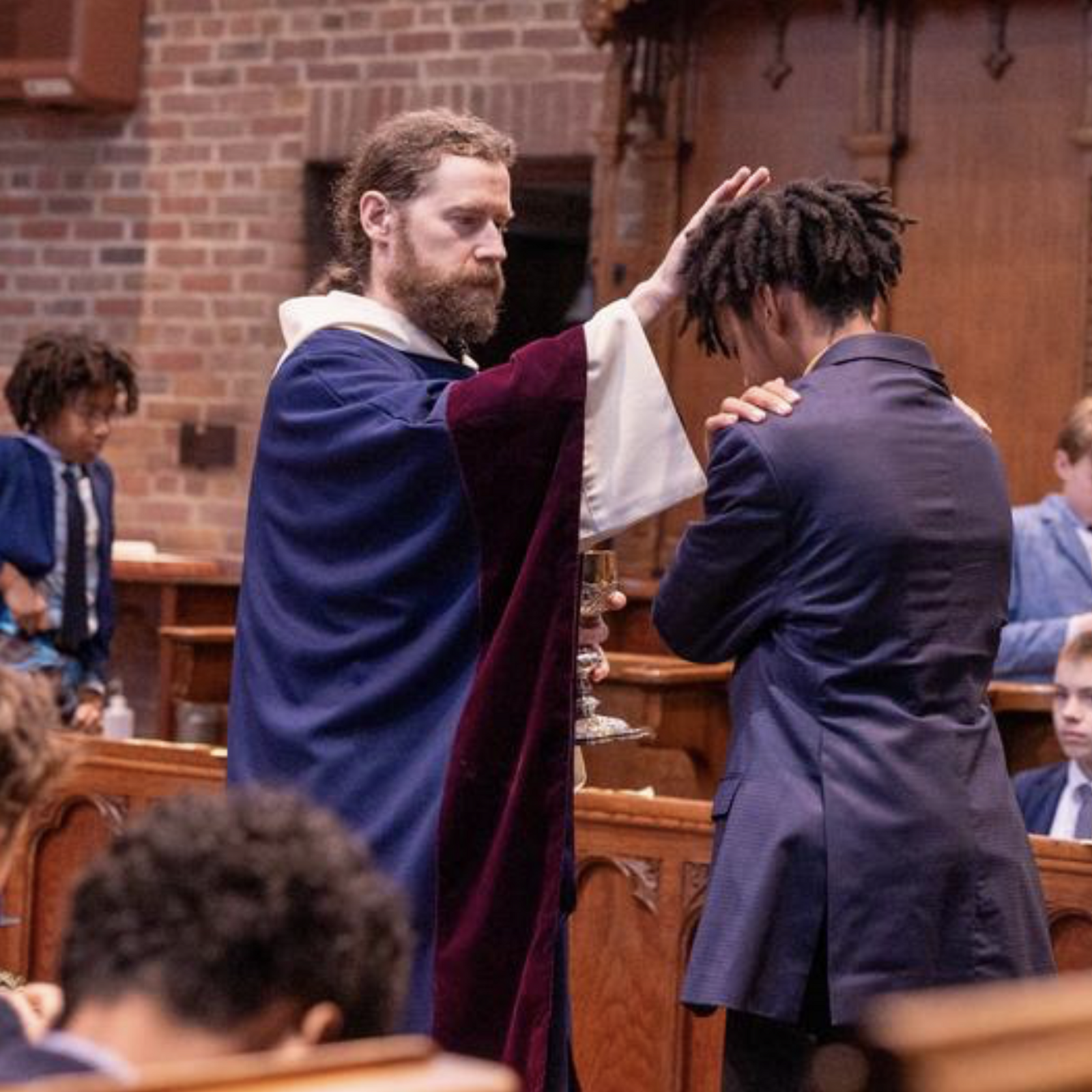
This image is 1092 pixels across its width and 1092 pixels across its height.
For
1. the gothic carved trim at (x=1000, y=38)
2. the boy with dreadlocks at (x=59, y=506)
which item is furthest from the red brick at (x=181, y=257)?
the gothic carved trim at (x=1000, y=38)

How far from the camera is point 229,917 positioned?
5.30 ft

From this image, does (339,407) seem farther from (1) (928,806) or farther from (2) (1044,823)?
(2) (1044,823)

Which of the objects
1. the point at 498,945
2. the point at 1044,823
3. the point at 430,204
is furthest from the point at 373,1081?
the point at 1044,823

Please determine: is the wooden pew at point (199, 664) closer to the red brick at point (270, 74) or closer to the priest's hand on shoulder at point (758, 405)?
the red brick at point (270, 74)

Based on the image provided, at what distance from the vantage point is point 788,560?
2.83 metres

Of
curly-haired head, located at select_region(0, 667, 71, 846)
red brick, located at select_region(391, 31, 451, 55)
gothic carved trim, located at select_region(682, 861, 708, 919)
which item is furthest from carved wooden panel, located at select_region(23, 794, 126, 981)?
red brick, located at select_region(391, 31, 451, 55)

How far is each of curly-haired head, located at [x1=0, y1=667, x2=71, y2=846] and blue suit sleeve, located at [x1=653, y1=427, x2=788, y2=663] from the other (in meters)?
0.94

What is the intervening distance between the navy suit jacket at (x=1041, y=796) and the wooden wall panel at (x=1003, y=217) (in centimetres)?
266

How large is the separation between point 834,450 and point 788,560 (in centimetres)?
15

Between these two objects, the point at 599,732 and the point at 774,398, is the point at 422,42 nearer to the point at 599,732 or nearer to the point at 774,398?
the point at 599,732

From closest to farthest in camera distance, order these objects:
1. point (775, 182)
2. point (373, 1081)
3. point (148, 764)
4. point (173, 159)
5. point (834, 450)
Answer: point (373, 1081)
point (834, 450)
point (148, 764)
point (775, 182)
point (173, 159)

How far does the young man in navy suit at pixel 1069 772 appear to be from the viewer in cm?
412

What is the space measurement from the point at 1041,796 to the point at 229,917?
2984mm

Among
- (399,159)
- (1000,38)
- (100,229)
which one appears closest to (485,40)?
(100,229)
